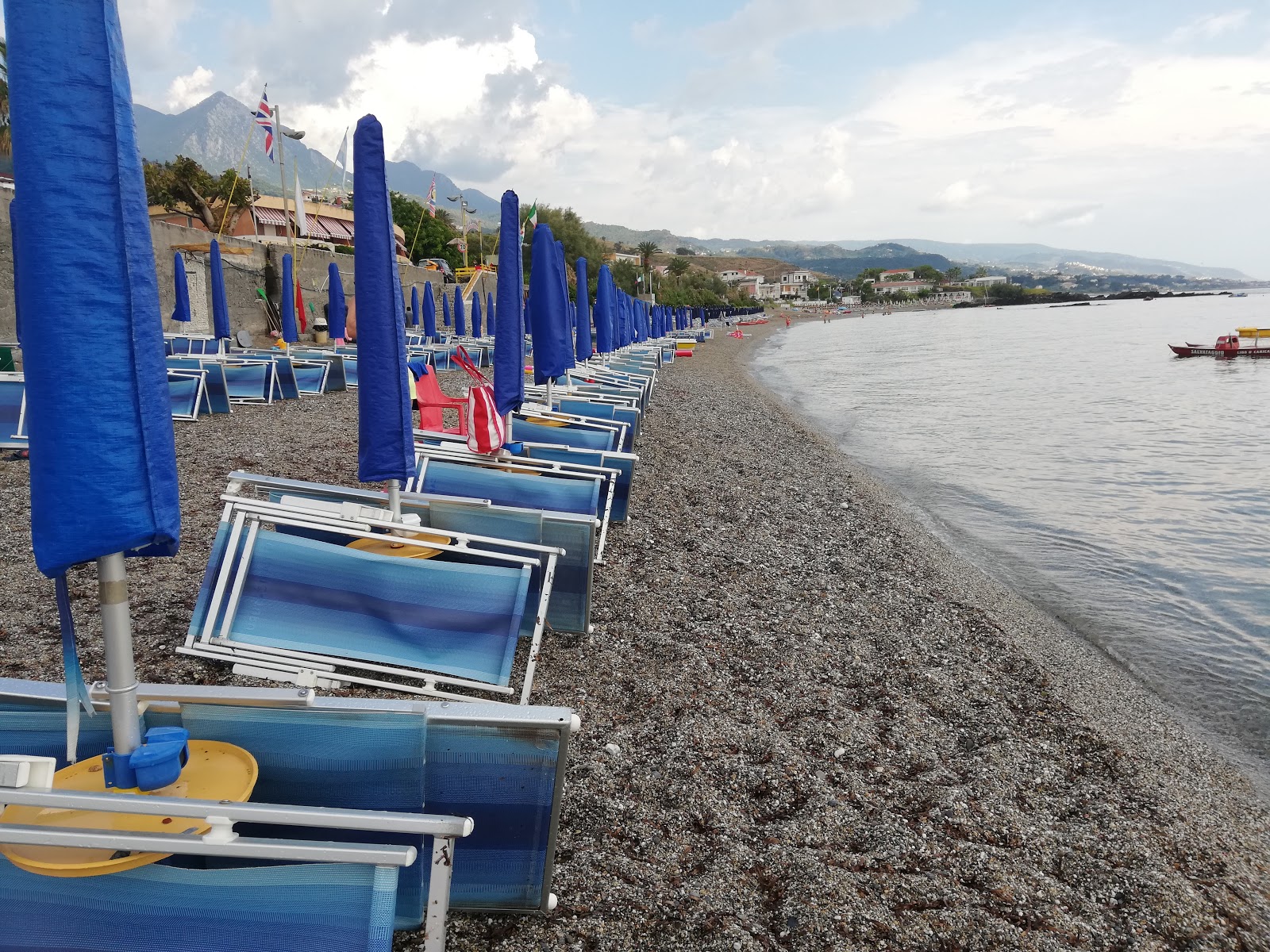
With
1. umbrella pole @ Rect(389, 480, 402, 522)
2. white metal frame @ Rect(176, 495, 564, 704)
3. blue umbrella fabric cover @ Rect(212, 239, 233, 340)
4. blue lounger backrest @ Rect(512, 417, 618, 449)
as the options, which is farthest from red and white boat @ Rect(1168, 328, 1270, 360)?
white metal frame @ Rect(176, 495, 564, 704)

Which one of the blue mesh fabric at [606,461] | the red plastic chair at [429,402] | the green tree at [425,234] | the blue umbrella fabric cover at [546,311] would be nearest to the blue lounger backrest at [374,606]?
the blue mesh fabric at [606,461]

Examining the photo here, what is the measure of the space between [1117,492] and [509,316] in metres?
10.3

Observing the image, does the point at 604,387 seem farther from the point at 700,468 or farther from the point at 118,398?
the point at 118,398

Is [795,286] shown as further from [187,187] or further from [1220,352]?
[187,187]

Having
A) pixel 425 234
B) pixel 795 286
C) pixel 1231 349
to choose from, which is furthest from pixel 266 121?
pixel 795 286

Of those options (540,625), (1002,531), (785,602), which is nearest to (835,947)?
(540,625)

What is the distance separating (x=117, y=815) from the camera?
69.9 inches

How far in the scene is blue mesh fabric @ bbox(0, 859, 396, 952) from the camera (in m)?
1.60

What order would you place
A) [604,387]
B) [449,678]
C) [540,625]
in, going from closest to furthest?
[449,678] < [540,625] < [604,387]

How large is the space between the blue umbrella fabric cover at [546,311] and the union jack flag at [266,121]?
14.8m

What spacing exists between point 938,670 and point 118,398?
15.2 feet

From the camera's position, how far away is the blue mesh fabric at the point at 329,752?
204 cm

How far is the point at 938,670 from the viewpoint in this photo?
16.2 feet

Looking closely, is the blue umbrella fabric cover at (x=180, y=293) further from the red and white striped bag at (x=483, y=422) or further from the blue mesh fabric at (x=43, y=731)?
the blue mesh fabric at (x=43, y=731)
